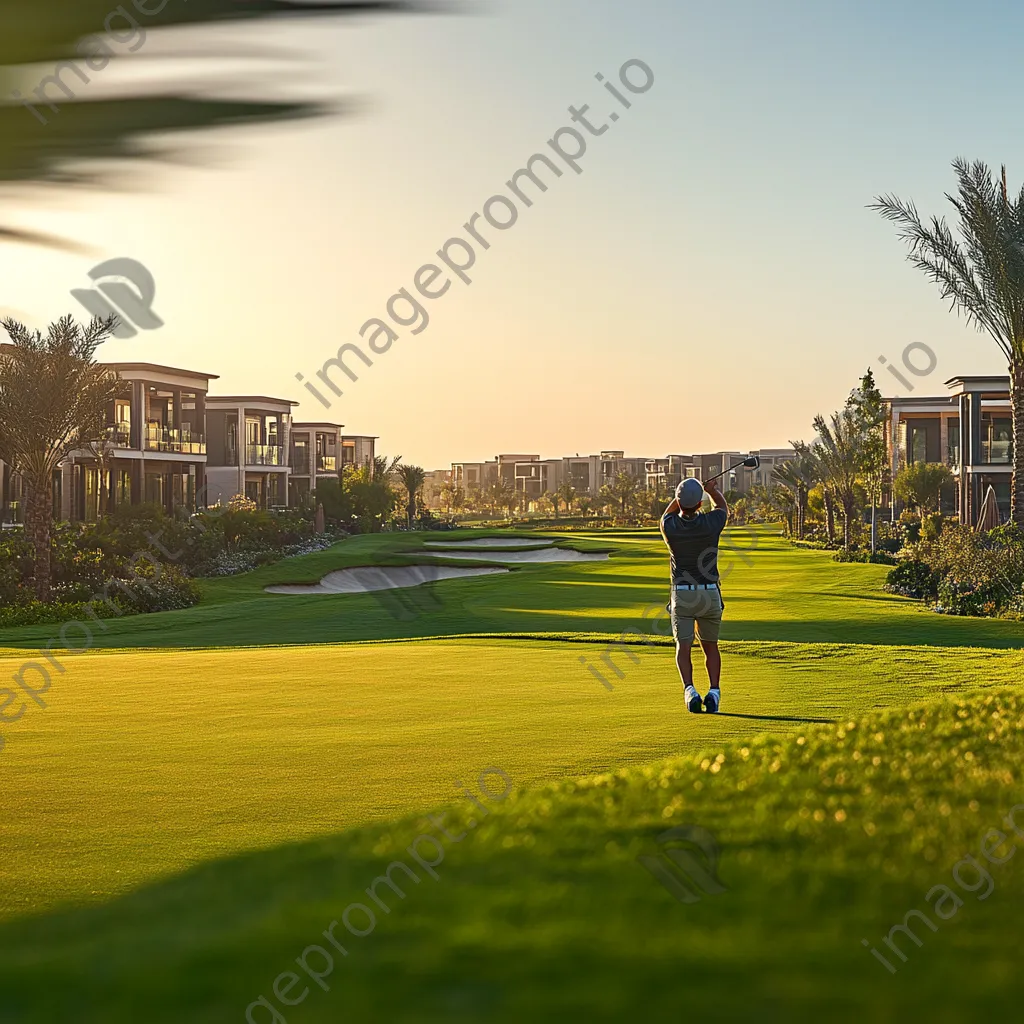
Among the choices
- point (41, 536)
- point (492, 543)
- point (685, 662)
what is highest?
point (41, 536)

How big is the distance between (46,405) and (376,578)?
50.9ft

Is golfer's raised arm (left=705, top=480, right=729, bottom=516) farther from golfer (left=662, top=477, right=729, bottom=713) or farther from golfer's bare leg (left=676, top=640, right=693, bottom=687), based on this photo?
golfer's bare leg (left=676, top=640, right=693, bottom=687)

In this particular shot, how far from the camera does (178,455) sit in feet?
171

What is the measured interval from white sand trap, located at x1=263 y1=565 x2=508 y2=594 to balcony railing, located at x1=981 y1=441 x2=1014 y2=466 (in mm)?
23123

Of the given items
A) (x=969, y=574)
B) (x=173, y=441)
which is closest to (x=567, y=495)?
(x=173, y=441)

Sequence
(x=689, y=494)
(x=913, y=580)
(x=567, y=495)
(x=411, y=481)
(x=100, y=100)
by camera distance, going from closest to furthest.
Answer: (x=100, y=100) → (x=689, y=494) → (x=913, y=580) → (x=411, y=481) → (x=567, y=495)

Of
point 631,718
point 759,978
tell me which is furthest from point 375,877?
point 631,718

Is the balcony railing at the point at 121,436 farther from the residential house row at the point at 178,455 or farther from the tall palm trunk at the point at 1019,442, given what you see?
the tall palm trunk at the point at 1019,442

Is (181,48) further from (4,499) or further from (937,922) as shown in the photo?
(4,499)

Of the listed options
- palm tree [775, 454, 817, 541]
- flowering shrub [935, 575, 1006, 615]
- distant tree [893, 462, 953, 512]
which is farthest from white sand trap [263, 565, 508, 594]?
distant tree [893, 462, 953, 512]

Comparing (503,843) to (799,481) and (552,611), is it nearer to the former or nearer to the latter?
(552,611)

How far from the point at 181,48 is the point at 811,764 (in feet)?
16.6

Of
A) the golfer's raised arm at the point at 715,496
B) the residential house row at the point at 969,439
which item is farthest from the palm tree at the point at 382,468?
the golfer's raised arm at the point at 715,496

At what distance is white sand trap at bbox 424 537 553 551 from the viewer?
52156 mm
